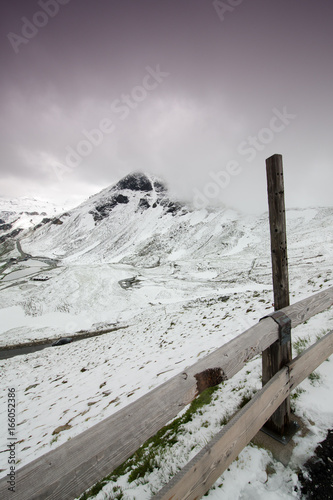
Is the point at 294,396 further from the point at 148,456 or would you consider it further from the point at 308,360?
the point at 148,456

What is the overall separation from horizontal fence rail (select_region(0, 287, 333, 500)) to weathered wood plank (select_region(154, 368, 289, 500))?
1.31 ft

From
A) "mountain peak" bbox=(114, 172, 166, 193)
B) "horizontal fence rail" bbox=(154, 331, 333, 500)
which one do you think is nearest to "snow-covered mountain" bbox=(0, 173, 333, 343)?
"mountain peak" bbox=(114, 172, 166, 193)

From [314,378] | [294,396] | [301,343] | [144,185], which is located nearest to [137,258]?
[301,343]

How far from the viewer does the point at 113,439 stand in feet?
4.72

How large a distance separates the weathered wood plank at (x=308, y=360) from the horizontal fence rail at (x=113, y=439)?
108cm

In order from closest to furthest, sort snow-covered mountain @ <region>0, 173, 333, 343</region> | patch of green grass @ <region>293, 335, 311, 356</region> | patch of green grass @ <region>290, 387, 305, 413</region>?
patch of green grass @ <region>290, 387, 305, 413</region>
patch of green grass @ <region>293, 335, 311, 356</region>
snow-covered mountain @ <region>0, 173, 333, 343</region>

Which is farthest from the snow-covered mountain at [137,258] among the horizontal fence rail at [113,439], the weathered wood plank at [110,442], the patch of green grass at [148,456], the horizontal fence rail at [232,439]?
the weathered wood plank at [110,442]

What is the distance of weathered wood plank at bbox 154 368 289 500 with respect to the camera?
1.63 meters

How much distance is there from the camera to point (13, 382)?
36.7ft

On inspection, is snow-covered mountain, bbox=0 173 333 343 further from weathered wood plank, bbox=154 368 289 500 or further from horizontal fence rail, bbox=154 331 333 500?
weathered wood plank, bbox=154 368 289 500

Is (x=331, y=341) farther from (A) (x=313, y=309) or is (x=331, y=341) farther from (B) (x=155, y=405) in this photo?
(B) (x=155, y=405)

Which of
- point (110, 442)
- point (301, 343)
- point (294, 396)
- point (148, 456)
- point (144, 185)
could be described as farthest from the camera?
point (144, 185)

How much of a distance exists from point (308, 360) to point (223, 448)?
6.22 feet

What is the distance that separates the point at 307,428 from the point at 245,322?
248 inches
